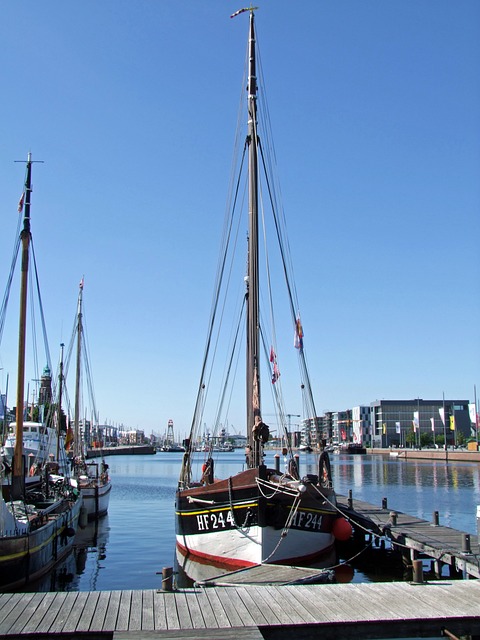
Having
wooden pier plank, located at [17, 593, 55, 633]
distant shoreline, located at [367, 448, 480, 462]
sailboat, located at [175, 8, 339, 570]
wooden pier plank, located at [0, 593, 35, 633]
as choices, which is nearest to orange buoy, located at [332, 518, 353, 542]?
sailboat, located at [175, 8, 339, 570]

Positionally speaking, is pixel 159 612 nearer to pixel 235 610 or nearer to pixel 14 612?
pixel 235 610

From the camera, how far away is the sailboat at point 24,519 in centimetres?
1925

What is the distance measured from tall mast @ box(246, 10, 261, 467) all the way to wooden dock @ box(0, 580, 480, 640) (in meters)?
8.66

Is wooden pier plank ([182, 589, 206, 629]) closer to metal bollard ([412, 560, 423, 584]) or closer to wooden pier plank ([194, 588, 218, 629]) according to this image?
wooden pier plank ([194, 588, 218, 629])

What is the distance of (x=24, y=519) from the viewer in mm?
22250

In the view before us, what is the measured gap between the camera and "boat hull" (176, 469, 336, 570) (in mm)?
20281

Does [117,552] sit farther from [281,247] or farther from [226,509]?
[281,247]

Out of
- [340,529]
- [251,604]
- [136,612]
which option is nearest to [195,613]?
[136,612]

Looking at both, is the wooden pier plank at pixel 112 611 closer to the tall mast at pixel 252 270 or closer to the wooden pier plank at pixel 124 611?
the wooden pier plank at pixel 124 611

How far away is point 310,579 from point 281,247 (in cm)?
1727

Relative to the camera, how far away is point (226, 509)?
21281 mm

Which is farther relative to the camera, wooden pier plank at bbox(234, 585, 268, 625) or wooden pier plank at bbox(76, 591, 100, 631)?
wooden pier plank at bbox(234, 585, 268, 625)

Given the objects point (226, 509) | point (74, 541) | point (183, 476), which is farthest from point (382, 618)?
point (74, 541)

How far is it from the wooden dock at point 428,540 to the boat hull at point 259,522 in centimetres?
288
